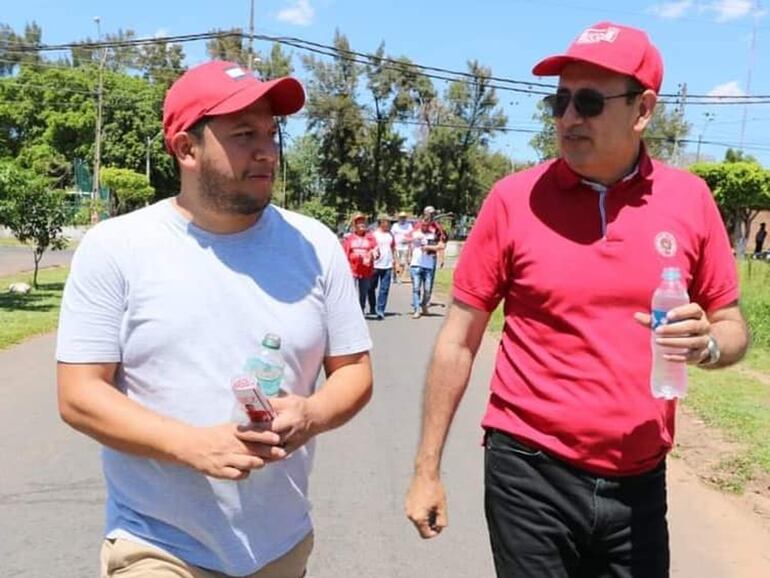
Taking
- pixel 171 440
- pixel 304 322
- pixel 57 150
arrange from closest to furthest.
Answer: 1. pixel 171 440
2. pixel 304 322
3. pixel 57 150

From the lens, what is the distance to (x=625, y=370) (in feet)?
8.73

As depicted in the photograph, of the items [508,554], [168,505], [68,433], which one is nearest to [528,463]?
[508,554]

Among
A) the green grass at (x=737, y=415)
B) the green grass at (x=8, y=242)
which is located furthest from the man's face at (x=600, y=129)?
the green grass at (x=8, y=242)

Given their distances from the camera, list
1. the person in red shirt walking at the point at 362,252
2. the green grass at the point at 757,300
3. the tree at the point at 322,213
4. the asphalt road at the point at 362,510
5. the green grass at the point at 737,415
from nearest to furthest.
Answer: the asphalt road at the point at 362,510 → the green grass at the point at 737,415 → the green grass at the point at 757,300 → the person in red shirt walking at the point at 362,252 → the tree at the point at 322,213

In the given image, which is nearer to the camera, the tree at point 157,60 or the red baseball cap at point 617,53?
the red baseball cap at point 617,53

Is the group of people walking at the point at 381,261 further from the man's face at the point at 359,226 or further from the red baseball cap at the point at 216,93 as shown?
the red baseball cap at the point at 216,93

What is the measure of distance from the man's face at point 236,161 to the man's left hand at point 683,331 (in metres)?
1.10

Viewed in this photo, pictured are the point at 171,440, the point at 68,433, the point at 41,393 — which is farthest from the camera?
the point at 41,393

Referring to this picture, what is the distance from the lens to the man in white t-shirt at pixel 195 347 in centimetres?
231

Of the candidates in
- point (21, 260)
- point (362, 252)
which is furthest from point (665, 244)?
point (21, 260)

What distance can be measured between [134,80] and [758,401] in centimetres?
7301

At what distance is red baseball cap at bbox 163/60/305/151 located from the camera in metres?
2.37

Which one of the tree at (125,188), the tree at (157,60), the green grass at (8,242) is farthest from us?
the tree at (157,60)

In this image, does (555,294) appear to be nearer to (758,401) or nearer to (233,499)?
(233,499)
